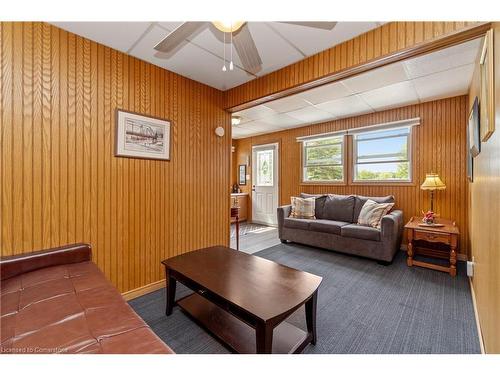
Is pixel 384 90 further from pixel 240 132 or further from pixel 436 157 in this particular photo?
pixel 240 132

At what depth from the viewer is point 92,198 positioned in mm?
2078

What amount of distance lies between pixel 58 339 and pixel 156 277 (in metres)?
1.59

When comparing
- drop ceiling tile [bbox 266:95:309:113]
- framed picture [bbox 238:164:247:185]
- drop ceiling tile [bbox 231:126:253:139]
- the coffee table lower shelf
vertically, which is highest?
drop ceiling tile [bbox 231:126:253:139]

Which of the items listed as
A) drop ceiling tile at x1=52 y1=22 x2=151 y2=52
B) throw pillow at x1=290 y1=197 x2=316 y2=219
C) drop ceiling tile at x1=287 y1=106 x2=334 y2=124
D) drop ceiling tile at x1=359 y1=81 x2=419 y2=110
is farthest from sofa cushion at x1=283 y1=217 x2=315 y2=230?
drop ceiling tile at x1=52 y1=22 x2=151 y2=52

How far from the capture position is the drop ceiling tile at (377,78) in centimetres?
258

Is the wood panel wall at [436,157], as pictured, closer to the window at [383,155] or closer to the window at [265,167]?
the window at [383,155]

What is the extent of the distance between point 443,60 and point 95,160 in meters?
3.60

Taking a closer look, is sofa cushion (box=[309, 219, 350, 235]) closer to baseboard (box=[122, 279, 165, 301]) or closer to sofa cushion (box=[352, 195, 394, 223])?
sofa cushion (box=[352, 195, 394, 223])

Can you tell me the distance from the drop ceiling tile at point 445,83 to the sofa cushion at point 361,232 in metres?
2.01

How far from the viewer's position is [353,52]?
201 cm

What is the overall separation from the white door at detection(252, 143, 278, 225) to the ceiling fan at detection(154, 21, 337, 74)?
3563 mm

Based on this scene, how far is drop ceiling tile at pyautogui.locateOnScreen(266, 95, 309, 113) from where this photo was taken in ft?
11.5
